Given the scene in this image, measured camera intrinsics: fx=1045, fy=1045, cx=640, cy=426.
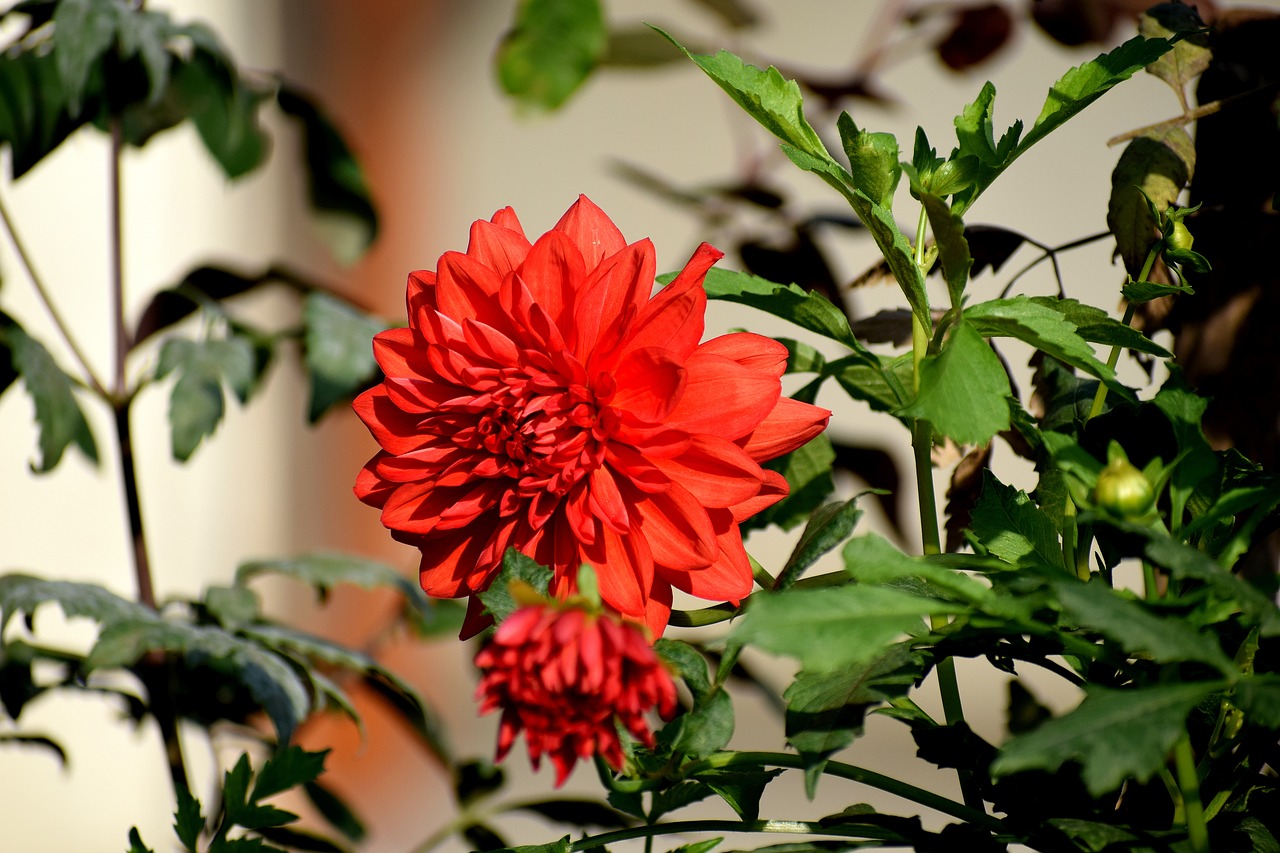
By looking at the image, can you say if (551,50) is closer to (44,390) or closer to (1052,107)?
(44,390)

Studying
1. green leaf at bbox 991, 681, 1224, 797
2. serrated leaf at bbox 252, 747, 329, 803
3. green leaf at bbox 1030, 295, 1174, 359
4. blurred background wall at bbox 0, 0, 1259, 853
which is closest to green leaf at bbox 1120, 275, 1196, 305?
green leaf at bbox 1030, 295, 1174, 359

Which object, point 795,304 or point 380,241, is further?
point 380,241

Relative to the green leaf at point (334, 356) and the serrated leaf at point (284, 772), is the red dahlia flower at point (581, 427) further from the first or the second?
the green leaf at point (334, 356)

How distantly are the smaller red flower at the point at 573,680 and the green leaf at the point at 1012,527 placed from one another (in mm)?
112

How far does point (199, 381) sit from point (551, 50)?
354mm

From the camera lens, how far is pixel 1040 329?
0.26 m

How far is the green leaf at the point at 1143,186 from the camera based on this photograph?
0.32 m

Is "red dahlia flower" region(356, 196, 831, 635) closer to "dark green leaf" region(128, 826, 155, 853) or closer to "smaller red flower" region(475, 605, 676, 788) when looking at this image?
"smaller red flower" region(475, 605, 676, 788)

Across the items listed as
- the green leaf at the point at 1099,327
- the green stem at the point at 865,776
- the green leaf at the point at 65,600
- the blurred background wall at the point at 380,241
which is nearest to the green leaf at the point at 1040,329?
the green leaf at the point at 1099,327

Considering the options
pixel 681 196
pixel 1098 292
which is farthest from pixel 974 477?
pixel 1098 292

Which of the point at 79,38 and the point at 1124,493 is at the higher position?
the point at 79,38

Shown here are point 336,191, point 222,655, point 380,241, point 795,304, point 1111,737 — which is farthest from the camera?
point 380,241

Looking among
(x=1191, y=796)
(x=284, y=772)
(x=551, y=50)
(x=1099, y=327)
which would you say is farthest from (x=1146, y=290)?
(x=551, y=50)

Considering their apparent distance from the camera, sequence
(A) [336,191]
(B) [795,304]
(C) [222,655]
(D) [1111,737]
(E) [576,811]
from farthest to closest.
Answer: (A) [336,191], (E) [576,811], (C) [222,655], (B) [795,304], (D) [1111,737]
